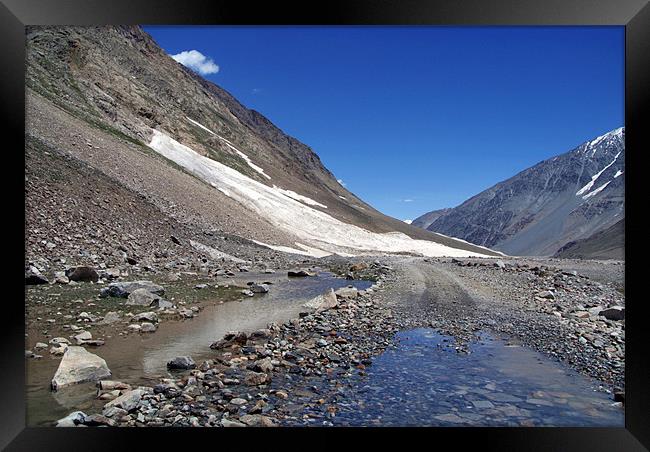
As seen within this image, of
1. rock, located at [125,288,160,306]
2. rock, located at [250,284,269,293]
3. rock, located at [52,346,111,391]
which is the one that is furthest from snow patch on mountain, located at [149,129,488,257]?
rock, located at [52,346,111,391]

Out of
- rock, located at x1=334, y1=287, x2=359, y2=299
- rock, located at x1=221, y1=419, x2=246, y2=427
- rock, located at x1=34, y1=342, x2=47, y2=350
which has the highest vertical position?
rock, located at x1=334, y1=287, x2=359, y2=299

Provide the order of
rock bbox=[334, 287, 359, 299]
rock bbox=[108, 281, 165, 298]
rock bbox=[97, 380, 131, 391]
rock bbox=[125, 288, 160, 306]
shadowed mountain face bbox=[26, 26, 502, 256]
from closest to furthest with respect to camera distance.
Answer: rock bbox=[97, 380, 131, 391] → rock bbox=[125, 288, 160, 306] → rock bbox=[108, 281, 165, 298] → rock bbox=[334, 287, 359, 299] → shadowed mountain face bbox=[26, 26, 502, 256]

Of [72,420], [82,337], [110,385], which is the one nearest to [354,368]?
[110,385]

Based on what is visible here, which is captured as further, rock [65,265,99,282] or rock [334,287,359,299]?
rock [334,287,359,299]

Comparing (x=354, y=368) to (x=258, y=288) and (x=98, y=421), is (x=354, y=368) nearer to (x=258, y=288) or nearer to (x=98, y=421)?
(x=98, y=421)

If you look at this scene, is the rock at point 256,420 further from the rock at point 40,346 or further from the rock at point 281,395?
the rock at point 40,346

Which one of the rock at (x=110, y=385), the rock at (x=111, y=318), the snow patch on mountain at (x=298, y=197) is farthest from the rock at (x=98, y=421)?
the snow patch on mountain at (x=298, y=197)

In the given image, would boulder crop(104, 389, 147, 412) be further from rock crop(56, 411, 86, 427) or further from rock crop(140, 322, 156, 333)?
rock crop(140, 322, 156, 333)
